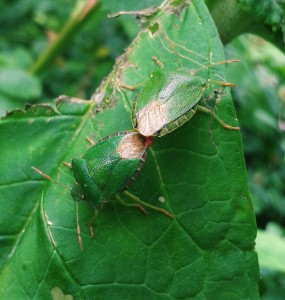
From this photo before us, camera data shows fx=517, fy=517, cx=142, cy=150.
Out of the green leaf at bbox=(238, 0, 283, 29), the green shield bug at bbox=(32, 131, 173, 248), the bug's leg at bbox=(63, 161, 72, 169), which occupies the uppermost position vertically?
the green leaf at bbox=(238, 0, 283, 29)

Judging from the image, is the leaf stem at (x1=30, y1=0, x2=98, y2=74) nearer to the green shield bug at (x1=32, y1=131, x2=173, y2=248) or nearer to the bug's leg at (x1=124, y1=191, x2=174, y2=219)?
the green shield bug at (x1=32, y1=131, x2=173, y2=248)

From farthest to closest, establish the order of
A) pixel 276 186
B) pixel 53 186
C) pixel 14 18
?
pixel 14 18, pixel 276 186, pixel 53 186

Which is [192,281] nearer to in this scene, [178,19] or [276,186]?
[178,19]

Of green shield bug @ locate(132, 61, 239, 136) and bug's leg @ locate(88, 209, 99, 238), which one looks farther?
green shield bug @ locate(132, 61, 239, 136)

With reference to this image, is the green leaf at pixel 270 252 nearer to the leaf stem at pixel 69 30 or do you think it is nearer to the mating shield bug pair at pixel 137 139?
the mating shield bug pair at pixel 137 139

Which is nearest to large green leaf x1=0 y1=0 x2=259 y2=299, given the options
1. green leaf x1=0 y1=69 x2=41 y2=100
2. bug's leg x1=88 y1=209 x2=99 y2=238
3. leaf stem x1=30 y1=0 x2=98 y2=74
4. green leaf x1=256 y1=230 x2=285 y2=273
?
bug's leg x1=88 y1=209 x2=99 y2=238

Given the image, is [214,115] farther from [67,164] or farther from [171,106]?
[67,164]

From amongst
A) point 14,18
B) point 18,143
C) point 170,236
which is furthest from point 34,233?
point 14,18

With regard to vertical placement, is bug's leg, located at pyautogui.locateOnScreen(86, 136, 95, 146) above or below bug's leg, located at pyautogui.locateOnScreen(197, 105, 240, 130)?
above
